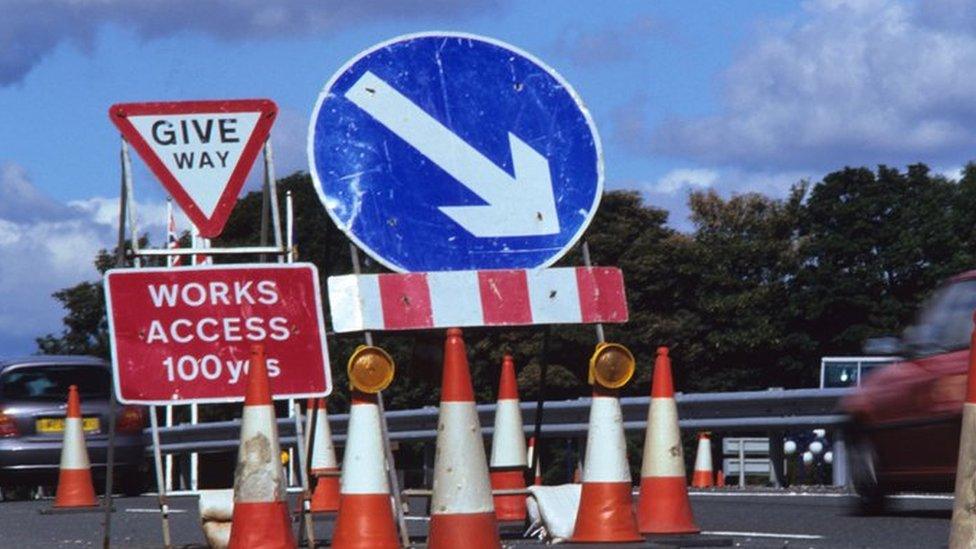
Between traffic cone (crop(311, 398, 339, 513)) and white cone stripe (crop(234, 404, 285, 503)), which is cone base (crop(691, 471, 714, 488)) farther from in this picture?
white cone stripe (crop(234, 404, 285, 503))

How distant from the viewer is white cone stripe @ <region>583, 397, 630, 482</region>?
987 cm

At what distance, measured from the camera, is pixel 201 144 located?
11.1 metres

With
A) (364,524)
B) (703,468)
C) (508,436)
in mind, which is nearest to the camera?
(364,524)

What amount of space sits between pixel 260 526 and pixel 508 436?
160 inches

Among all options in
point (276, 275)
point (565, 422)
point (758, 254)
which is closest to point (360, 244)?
point (276, 275)

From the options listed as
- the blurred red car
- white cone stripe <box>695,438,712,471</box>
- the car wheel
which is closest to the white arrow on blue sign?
the blurred red car

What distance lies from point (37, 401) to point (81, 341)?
75190mm

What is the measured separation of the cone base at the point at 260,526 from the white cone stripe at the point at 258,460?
0.09ft

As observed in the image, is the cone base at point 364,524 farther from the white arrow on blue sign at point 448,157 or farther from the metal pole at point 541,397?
the metal pole at point 541,397

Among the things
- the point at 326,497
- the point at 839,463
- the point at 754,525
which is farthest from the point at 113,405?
the point at 839,463

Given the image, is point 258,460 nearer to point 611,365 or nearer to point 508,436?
point 611,365

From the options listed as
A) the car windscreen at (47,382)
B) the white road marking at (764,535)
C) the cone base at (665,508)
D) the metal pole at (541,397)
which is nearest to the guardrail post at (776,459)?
the car windscreen at (47,382)

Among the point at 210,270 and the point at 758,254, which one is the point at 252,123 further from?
the point at 758,254

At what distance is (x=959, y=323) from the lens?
13938mm
